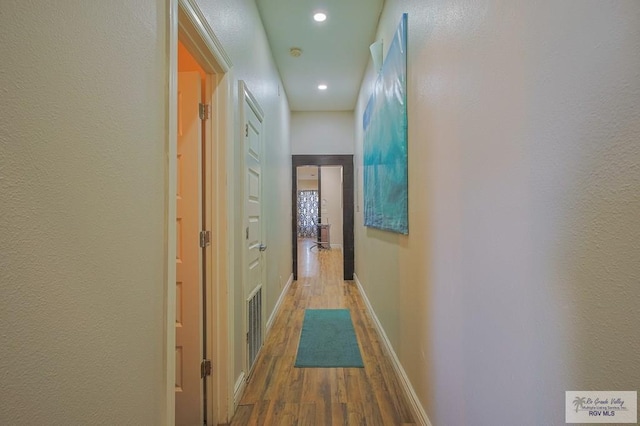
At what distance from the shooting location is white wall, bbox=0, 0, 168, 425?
556mm

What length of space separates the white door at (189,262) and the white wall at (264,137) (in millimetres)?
195

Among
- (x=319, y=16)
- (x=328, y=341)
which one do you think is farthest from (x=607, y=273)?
(x=319, y=16)

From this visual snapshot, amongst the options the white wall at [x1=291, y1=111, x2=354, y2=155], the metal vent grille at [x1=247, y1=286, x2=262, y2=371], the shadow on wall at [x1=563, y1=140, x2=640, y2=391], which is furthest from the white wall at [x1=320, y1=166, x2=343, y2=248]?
the shadow on wall at [x1=563, y1=140, x2=640, y2=391]

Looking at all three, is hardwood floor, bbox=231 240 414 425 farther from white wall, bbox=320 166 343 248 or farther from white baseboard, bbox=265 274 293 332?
white wall, bbox=320 166 343 248

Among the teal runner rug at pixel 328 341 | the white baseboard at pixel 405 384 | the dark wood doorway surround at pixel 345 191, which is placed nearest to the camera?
the white baseboard at pixel 405 384

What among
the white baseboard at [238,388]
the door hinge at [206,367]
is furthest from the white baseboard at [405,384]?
the door hinge at [206,367]

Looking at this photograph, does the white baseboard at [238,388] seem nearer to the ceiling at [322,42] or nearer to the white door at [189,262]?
the white door at [189,262]

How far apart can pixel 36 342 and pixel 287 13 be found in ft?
9.78

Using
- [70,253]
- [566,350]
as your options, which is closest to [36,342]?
[70,253]

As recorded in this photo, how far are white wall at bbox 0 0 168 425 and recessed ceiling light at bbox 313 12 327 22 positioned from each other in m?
2.14

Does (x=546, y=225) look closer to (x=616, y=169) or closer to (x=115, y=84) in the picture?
(x=616, y=169)

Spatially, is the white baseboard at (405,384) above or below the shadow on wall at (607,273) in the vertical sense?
below

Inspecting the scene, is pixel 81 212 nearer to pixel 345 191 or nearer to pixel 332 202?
pixel 345 191

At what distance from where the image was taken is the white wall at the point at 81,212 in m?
0.56
